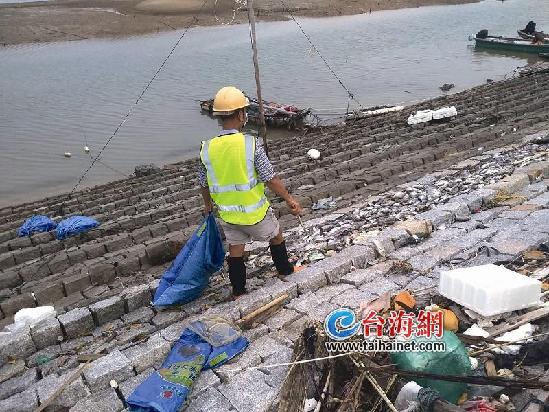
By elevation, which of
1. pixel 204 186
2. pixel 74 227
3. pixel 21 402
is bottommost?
pixel 74 227

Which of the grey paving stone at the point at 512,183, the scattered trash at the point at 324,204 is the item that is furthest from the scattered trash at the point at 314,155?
the grey paving stone at the point at 512,183

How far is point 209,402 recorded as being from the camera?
3352 mm

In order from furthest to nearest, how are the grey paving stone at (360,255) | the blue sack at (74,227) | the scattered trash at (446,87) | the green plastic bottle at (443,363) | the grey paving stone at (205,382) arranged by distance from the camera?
the scattered trash at (446,87)
the blue sack at (74,227)
the grey paving stone at (360,255)
the grey paving stone at (205,382)
the green plastic bottle at (443,363)

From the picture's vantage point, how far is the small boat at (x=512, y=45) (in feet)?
96.3

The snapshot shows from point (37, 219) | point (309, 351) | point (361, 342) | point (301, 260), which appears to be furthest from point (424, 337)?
Answer: point (37, 219)

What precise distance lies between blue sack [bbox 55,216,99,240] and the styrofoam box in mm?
6573

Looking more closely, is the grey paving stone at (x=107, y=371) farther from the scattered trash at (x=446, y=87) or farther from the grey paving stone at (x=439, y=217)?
the scattered trash at (x=446, y=87)

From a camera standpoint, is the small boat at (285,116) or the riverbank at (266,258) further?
the small boat at (285,116)

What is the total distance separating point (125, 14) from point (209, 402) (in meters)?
52.0

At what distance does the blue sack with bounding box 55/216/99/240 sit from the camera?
830cm

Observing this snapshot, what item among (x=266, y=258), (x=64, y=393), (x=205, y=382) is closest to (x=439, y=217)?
(x=266, y=258)

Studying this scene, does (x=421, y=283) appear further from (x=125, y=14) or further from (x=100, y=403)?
(x=125, y=14)

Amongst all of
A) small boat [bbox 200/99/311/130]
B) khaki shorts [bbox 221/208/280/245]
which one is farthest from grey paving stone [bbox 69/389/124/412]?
small boat [bbox 200/99/311/130]

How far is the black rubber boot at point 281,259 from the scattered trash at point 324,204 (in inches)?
112
